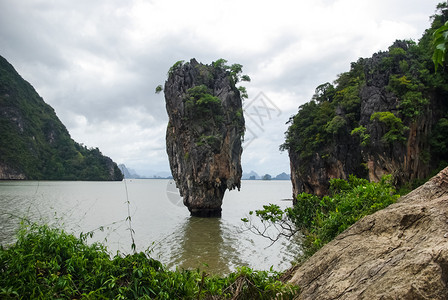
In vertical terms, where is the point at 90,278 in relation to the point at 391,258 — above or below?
below

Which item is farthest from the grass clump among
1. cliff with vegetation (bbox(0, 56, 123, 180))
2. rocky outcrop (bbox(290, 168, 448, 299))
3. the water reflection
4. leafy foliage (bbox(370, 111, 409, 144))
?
cliff with vegetation (bbox(0, 56, 123, 180))

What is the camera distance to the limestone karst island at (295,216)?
2404 millimetres

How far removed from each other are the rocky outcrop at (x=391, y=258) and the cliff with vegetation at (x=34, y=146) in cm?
9554

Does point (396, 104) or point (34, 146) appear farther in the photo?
point (34, 146)

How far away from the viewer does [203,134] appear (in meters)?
24.8

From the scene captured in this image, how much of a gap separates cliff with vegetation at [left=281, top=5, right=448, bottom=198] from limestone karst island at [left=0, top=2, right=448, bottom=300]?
0.09m

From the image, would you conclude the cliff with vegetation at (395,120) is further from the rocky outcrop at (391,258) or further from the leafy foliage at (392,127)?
the rocky outcrop at (391,258)

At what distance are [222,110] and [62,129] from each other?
367 feet

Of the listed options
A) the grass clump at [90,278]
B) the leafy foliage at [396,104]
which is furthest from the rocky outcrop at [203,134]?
the grass clump at [90,278]

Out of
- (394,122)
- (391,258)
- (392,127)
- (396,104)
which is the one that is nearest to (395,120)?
(394,122)

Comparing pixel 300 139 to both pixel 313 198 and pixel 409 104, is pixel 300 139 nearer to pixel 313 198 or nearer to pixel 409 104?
pixel 409 104

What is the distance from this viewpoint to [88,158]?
103 metres

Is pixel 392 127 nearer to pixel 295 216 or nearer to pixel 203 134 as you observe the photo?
pixel 203 134

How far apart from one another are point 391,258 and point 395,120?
1856cm
